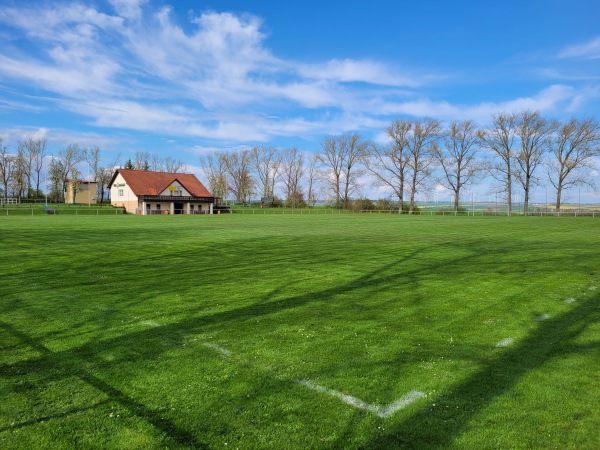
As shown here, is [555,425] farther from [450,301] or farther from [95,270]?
[95,270]

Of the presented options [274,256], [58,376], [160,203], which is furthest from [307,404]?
[160,203]

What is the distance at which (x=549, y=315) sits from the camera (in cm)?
654

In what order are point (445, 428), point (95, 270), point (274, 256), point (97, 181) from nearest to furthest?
point (445, 428) < point (95, 270) < point (274, 256) < point (97, 181)

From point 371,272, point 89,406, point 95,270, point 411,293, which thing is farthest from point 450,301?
point 95,270

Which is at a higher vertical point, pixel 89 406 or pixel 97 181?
pixel 97 181

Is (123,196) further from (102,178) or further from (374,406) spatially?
(374,406)

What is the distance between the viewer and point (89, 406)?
346cm

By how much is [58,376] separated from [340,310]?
13.4 ft

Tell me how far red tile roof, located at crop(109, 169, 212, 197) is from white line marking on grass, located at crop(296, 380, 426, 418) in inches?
2817

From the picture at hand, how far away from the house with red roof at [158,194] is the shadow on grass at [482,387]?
6718 centimetres

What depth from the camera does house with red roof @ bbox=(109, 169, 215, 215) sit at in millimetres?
68125

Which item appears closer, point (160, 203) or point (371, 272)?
point (371, 272)

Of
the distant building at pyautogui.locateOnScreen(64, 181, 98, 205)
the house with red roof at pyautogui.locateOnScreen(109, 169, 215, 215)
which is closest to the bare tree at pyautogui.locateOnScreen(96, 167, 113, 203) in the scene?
the distant building at pyautogui.locateOnScreen(64, 181, 98, 205)

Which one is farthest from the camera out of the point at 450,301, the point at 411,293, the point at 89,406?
the point at 411,293
